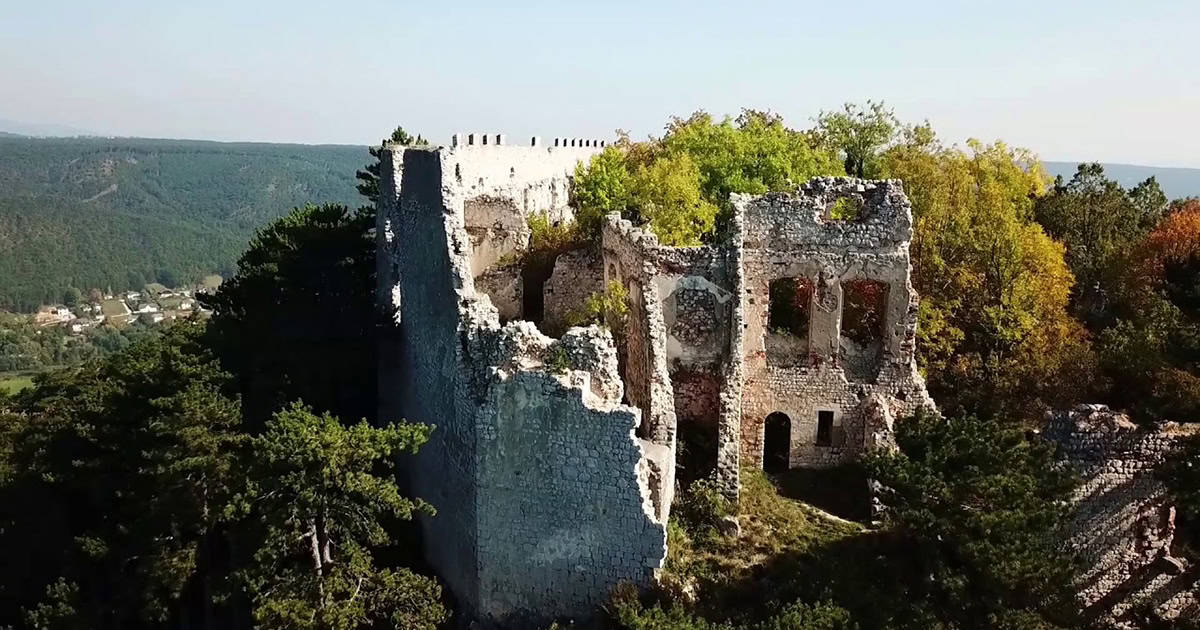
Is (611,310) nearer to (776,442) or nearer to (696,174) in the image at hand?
(776,442)

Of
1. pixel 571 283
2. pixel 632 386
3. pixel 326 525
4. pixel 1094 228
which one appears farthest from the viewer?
pixel 1094 228

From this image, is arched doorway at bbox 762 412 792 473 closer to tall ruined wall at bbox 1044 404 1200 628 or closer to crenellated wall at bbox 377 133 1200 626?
crenellated wall at bbox 377 133 1200 626

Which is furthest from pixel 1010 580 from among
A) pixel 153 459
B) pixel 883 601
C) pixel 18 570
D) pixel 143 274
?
pixel 143 274

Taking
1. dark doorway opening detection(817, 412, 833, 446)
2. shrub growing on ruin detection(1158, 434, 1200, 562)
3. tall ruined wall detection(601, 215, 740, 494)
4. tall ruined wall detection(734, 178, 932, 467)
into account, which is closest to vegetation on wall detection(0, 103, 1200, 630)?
shrub growing on ruin detection(1158, 434, 1200, 562)

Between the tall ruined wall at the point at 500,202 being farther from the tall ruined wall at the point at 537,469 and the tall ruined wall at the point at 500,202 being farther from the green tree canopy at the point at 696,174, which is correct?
the tall ruined wall at the point at 537,469

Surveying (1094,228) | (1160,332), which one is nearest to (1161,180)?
(1094,228)

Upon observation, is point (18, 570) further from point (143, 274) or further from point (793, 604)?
point (143, 274)
